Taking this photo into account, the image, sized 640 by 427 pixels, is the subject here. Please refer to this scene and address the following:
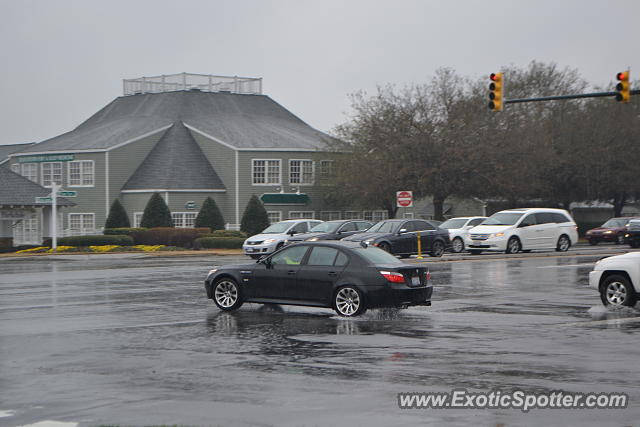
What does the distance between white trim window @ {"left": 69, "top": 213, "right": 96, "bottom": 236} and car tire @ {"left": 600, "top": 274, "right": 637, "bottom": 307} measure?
167 ft

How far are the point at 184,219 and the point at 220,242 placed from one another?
1395cm

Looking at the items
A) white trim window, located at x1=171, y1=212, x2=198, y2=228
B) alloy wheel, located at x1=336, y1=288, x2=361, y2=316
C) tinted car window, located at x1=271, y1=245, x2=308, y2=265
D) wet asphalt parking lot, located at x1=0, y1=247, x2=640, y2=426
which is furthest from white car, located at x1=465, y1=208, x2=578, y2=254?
white trim window, located at x1=171, y1=212, x2=198, y2=228

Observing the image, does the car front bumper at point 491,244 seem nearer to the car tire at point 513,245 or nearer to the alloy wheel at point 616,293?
the car tire at point 513,245

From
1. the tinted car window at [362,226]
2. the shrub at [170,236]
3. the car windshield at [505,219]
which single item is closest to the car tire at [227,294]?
the tinted car window at [362,226]

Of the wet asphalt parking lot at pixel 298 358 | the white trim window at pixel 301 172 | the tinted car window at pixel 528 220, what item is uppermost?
the white trim window at pixel 301 172

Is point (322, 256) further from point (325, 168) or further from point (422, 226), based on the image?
point (325, 168)

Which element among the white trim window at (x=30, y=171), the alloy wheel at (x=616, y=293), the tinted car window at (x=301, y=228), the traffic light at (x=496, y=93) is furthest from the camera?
the white trim window at (x=30, y=171)

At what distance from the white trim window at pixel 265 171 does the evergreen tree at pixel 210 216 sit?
4360 millimetres

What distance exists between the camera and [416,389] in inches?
400

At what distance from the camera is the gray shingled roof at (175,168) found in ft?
214

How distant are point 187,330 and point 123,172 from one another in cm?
5221

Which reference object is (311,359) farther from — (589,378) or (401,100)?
(401,100)

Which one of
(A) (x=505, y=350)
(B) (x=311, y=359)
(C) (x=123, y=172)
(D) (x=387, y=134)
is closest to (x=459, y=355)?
(A) (x=505, y=350)

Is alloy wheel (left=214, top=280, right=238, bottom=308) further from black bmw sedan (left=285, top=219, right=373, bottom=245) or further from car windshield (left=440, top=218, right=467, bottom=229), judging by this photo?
car windshield (left=440, top=218, right=467, bottom=229)
